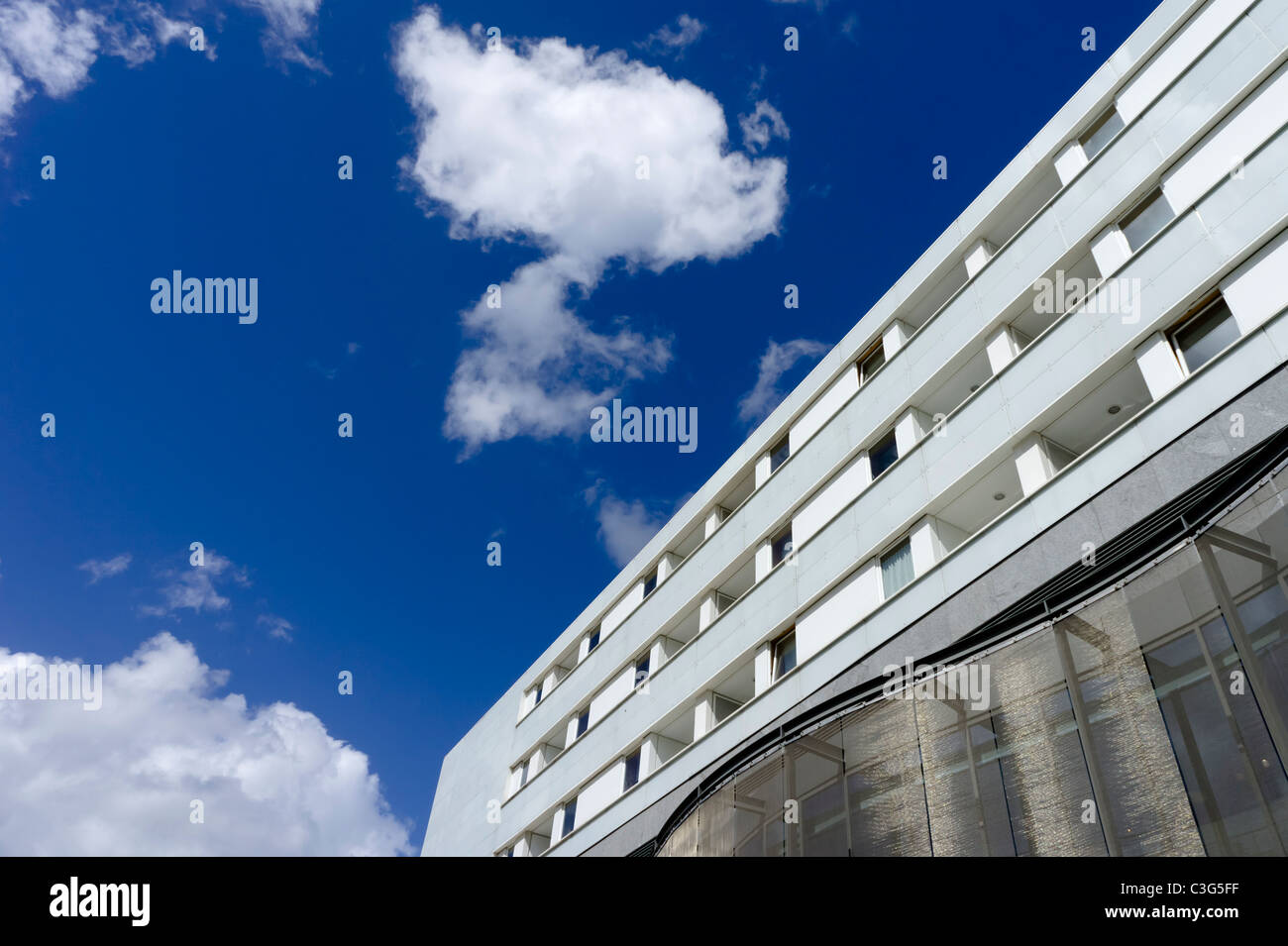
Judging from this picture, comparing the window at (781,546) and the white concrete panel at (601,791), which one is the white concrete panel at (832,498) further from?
the white concrete panel at (601,791)

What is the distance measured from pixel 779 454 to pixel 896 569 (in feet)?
29.2

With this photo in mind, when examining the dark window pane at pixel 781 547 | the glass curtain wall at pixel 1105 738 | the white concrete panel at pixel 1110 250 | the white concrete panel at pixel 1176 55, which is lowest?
the glass curtain wall at pixel 1105 738

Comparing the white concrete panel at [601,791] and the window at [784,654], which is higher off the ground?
the window at [784,654]

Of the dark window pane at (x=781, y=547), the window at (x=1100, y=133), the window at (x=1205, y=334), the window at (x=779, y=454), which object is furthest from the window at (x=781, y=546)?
the window at (x=1100, y=133)

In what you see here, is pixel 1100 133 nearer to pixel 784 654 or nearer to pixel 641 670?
pixel 784 654

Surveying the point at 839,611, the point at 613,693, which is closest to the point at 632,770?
the point at 613,693

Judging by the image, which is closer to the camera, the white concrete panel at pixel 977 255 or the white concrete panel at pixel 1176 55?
the white concrete panel at pixel 1176 55

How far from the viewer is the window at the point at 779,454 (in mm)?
28188

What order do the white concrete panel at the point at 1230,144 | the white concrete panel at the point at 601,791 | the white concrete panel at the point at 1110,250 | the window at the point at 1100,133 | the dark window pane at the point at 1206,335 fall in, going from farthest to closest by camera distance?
1. the white concrete panel at the point at 601,791
2. the window at the point at 1100,133
3. the white concrete panel at the point at 1110,250
4. the white concrete panel at the point at 1230,144
5. the dark window pane at the point at 1206,335

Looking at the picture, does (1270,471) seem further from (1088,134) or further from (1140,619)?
(1088,134)

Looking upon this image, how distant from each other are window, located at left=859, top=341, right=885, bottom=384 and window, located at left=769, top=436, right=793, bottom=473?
3.26 meters

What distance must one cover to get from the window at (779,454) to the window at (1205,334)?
1297 centimetres
